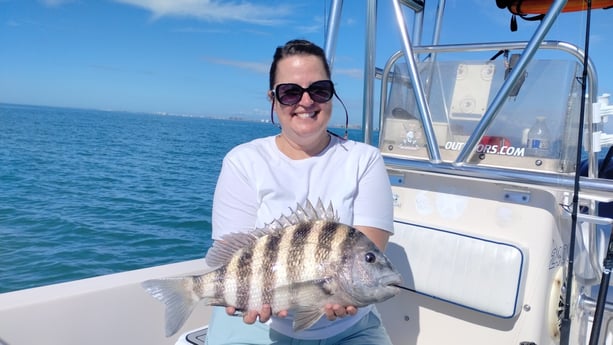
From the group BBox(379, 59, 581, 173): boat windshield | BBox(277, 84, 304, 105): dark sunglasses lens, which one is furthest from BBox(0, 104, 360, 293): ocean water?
BBox(277, 84, 304, 105): dark sunglasses lens

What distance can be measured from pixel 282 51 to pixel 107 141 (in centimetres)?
3373

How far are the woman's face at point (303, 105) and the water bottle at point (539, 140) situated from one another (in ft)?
3.80

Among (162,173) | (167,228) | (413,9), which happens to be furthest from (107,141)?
(413,9)

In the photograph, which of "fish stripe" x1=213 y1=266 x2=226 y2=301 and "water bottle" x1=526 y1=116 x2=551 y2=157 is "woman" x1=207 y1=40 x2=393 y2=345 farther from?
"water bottle" x1=526 y1=116 x2=551 y2=157

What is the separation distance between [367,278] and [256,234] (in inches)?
17.5

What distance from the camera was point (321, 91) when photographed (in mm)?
1865

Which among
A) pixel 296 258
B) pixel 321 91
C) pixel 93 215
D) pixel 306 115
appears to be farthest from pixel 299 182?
pixel 93 215

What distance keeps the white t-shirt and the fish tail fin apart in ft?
0.94

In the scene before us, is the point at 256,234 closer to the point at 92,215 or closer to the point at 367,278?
the point at 367,278

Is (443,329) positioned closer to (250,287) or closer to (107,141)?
(250,287)

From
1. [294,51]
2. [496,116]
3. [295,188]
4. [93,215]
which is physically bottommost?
[93,215]

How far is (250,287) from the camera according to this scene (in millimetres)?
1501

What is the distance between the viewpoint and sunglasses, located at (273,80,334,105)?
6.05 ft

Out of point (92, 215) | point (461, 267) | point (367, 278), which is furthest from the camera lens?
point (92, 215)
